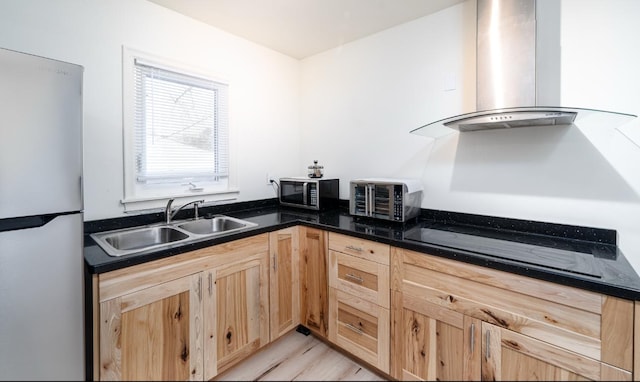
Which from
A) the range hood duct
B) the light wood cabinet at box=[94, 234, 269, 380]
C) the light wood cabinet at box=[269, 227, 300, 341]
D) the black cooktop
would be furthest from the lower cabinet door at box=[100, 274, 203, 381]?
the range hood duct

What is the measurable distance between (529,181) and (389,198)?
2.52 ft

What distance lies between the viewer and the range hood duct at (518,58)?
1506 mm

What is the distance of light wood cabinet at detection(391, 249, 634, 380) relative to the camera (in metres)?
1.04

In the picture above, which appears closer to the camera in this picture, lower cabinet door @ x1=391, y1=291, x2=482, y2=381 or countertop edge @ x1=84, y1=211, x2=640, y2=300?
countertop edge @ x1=84, y1=211, x2=640, y2=300

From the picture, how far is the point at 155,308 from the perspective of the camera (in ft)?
4.41

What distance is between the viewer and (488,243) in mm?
1479

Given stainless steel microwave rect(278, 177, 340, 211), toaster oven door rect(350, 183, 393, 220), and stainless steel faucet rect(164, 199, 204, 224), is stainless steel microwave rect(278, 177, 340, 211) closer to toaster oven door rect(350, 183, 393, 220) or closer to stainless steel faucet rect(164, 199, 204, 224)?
toaster oven door rect(350, 183, 393, 220)

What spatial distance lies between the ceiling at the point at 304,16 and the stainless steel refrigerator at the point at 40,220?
3.85 ft

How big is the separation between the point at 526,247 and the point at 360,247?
80cm

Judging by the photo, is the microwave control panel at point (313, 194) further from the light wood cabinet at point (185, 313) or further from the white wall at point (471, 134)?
the light wood cabinet at point (185, 313)

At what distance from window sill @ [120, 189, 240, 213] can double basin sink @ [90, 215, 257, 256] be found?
13cm

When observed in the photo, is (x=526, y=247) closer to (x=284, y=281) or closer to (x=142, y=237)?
(x=284, y=281)

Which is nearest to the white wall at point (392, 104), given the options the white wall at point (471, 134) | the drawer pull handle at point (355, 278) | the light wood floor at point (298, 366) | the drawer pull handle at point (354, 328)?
the white wall at point (471, 134)

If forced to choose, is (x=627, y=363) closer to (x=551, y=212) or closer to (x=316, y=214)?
(x=551, y=212)
